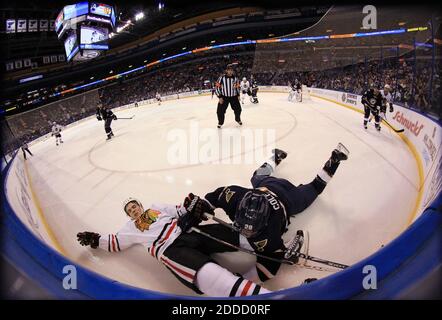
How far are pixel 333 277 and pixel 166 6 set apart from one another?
253 centimetres

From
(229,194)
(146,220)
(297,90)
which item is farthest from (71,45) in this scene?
(297,90)

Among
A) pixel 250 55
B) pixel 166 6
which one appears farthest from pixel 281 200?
pixel 250 55

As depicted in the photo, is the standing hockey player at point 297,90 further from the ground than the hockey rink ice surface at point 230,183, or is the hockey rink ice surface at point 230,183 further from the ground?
the standing hockey player at point 297,90

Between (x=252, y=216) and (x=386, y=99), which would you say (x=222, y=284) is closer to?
(x=252, y=216)

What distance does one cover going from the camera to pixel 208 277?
128 cm

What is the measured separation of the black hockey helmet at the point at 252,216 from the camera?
1.50 m

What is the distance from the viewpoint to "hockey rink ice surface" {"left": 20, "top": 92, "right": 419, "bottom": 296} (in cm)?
167

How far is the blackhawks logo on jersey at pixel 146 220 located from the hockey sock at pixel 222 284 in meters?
Result: 0.56

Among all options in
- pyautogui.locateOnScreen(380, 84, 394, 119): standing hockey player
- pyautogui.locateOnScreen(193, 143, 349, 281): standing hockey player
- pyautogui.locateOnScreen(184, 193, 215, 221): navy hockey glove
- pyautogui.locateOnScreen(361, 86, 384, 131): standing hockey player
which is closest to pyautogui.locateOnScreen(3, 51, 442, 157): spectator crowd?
pyautogui.locateOnScreen(380, 84, 394, 119): standing hockey player

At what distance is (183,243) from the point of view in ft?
4.93

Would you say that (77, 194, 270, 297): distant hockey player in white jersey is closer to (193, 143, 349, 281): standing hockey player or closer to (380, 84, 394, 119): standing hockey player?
(193, 143, 349, 281): standing hockey player

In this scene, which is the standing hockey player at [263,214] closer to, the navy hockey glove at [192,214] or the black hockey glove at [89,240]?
the navy hockey glove at [192,214]

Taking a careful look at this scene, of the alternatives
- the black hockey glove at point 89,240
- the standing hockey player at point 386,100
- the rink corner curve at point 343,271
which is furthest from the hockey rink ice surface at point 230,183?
the rink corner curve at point 343,271
